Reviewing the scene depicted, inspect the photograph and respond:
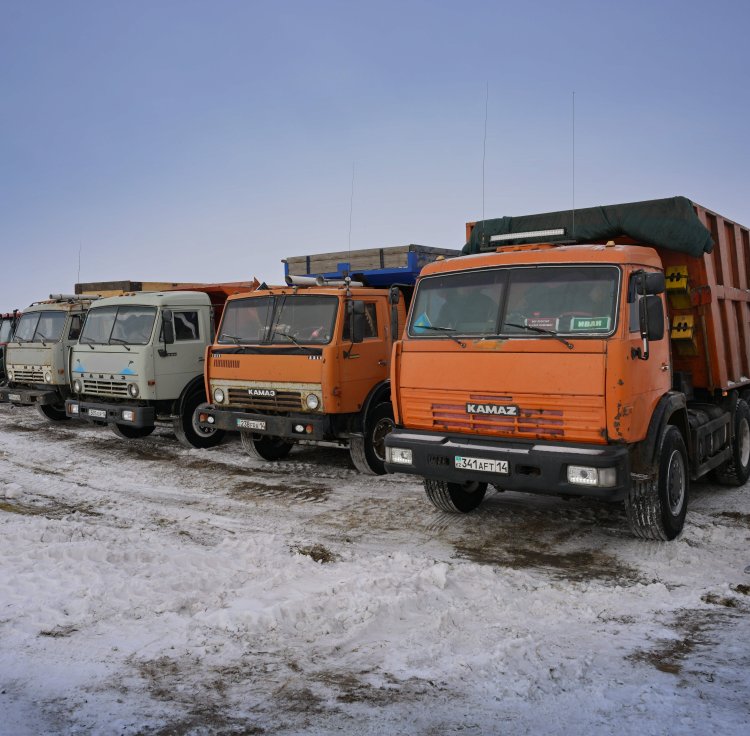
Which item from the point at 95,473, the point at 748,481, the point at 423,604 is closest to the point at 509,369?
the point at 423,604

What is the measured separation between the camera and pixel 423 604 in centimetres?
508

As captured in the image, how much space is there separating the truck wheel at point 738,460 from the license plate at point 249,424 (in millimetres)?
5668

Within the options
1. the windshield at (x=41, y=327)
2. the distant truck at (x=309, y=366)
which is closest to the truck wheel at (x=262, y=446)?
the distant truck at (x=309, y=366)

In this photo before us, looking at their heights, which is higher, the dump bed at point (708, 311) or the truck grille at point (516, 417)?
the dump bed at point (708, 311)

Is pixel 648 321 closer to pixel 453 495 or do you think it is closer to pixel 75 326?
pixel 453 495

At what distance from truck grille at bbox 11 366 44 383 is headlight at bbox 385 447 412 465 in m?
9.82

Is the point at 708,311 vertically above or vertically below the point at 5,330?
below

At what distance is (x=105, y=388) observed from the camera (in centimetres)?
1195

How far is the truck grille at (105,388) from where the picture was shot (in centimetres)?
1170

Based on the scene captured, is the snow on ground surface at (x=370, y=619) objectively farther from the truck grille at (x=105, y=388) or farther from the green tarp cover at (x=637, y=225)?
the truck grille at (x=105, y=388)

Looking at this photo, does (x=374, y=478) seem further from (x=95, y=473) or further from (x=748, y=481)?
(x=748, y=481)

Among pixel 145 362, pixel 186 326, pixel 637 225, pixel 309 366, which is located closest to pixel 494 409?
pixel 637 225

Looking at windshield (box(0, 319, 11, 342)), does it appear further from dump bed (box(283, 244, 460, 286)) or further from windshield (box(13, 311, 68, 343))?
dump bed (box(283, 244, 460, 286))

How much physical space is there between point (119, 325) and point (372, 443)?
4.96 meters
